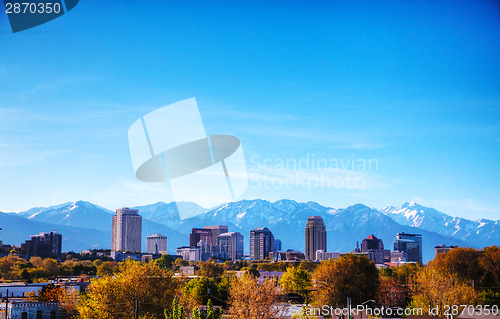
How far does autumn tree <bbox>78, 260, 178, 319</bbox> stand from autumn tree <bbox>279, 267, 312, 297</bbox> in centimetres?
3032

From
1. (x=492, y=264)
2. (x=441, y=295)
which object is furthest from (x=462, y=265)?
(x=441, y=295)

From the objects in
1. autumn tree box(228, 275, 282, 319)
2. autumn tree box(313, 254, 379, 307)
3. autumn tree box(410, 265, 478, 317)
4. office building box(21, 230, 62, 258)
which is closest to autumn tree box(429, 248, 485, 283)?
autumn tree box(313, 254, 379, 307)

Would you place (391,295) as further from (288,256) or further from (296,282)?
(288,256)

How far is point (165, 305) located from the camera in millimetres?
28094

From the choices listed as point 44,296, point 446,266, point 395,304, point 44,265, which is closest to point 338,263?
point 395,304

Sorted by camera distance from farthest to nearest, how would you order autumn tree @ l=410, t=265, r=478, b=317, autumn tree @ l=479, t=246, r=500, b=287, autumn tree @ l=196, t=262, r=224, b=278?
autumn tree @ l=196, t=262, r=224, b=278
autumn tree @ l=479, t=246, r=500, b=287
autumn tree @ l=410, t=265, r=478, b=317

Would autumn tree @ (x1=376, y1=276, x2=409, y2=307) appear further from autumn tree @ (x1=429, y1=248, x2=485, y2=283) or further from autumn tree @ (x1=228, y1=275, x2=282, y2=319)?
autumn tree @ (x1=228, y1=275, x2=282, y2=319)

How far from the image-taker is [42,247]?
12812 centimetres

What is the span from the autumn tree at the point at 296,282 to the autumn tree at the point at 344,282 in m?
16.4

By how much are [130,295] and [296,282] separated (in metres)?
33.9

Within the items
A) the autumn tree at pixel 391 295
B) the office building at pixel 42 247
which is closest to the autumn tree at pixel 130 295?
the autumn tree at pixel 391 295

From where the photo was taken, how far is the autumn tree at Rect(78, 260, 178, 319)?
1059 inches

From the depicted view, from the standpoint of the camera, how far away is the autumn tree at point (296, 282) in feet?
192

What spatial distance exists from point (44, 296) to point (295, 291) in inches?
1091
